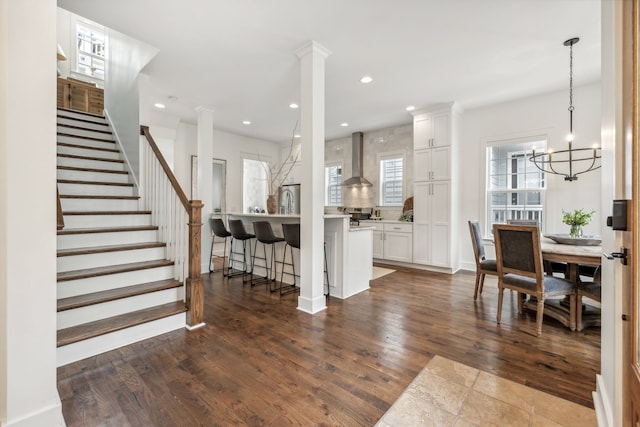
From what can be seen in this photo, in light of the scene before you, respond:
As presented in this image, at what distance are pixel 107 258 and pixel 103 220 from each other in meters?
0.75

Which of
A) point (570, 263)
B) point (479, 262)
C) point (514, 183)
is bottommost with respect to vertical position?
point (479, 262)

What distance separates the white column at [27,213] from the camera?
129cm

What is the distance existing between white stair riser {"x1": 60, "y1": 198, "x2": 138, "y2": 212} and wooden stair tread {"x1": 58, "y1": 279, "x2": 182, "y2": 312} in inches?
52.6

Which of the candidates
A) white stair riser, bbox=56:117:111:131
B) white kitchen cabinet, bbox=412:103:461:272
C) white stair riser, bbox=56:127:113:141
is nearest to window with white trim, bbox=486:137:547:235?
white kitchen cabinet, bbox=412:103:461:272

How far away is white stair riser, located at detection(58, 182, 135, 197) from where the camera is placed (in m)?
3.31

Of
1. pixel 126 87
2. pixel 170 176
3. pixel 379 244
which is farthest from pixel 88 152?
pixel 379 244

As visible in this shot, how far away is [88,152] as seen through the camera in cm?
401

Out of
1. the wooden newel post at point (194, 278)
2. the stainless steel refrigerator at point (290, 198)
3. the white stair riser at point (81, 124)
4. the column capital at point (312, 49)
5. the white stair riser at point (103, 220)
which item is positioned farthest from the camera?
the stainless steel refrigerator at point (290, 198)

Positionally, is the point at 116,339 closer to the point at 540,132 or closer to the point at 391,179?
the point at 391,179

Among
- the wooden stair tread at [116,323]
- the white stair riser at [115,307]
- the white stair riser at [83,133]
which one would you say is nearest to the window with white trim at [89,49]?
the white stair riser at [83,133]

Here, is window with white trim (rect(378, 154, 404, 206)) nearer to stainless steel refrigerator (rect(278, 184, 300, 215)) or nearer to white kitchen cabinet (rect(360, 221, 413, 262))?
white kitchen cabinet (rect(360, 221, 413, 262))

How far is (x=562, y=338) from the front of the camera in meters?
2.40

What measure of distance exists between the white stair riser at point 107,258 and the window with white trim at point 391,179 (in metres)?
4.59

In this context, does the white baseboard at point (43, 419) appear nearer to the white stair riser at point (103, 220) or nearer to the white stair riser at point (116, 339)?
the white stair riser at point (116, 339)
